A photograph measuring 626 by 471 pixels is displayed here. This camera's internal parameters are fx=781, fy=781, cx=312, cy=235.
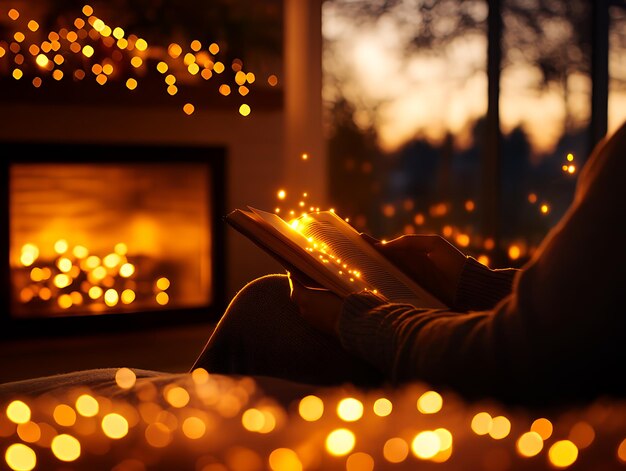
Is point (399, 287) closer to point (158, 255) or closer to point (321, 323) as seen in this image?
point (321, 323)

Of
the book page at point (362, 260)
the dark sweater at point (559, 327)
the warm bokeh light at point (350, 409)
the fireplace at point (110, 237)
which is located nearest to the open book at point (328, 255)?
the book page at point (362, 260)

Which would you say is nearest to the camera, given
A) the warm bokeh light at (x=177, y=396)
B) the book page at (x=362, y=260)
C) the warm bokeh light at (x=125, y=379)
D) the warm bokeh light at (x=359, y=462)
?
the warm bokeh light at (x=359, y=462)

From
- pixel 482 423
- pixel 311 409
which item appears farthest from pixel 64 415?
pixel 482 423

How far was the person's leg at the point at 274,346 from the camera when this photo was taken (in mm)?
905

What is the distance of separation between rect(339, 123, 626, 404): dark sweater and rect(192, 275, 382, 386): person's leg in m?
0.24

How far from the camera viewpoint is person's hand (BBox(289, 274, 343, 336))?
0.81 metres

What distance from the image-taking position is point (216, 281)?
3223 millimetres

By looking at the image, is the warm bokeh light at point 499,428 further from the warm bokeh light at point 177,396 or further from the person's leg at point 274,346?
the person's leg at point 274,346

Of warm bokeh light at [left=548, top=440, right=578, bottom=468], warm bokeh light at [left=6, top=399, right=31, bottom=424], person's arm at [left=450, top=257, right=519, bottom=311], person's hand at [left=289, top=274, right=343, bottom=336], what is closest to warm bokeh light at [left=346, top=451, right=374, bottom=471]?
warm bokeh light at [left=548, top=440, right=578, bottom=468]

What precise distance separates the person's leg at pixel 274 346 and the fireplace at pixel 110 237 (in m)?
2.15

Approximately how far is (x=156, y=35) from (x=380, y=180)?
1390mm

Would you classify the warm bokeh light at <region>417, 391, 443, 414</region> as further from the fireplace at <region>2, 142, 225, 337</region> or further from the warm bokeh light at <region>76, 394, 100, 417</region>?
the fireplace at <region>2, 142, 225, 337</region>

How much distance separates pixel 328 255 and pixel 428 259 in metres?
0.16

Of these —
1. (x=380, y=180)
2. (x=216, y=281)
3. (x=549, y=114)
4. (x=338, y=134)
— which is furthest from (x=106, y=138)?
(x=549, y=114)
